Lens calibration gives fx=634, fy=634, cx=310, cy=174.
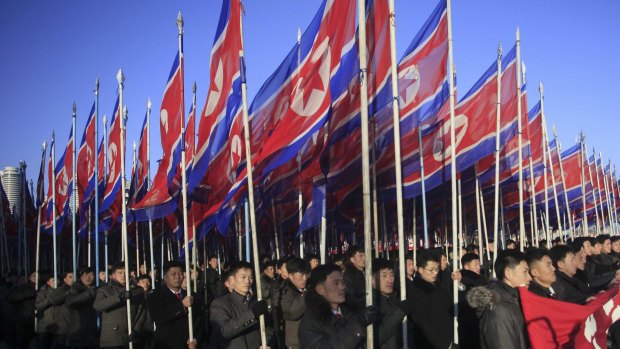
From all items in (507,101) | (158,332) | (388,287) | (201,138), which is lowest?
(158,332)

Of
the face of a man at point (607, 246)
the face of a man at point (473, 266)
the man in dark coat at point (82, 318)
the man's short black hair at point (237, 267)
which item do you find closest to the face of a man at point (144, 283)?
the man in dark coat at point (82, 318)

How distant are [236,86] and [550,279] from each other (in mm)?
4732

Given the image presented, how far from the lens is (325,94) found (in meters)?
8.23

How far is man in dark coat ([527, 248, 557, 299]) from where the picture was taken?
6637mm

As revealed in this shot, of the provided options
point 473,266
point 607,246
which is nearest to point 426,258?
point 473,266

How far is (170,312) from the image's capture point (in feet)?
26.8

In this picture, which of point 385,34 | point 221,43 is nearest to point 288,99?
point 221,43

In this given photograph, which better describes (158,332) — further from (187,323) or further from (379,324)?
(379,324)

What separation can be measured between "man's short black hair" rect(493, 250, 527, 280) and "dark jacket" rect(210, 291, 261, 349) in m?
2.57

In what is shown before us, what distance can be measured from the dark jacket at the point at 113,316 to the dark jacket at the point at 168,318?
1296mm

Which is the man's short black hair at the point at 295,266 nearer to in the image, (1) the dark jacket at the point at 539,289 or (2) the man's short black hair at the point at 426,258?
(2) the man's short black hair at the point at 426,258

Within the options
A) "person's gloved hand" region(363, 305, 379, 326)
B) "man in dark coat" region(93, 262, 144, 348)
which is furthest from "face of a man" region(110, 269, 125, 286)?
"person's gloved hand" region(363, 305, 379, 326)

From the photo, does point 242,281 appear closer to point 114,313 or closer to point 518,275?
point 518,275

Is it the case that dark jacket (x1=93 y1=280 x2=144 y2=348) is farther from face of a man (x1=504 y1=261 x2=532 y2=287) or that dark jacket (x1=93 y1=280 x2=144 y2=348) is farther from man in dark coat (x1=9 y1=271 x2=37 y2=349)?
face of a man (x1=504 y1=261 x2=532 y2=287)
